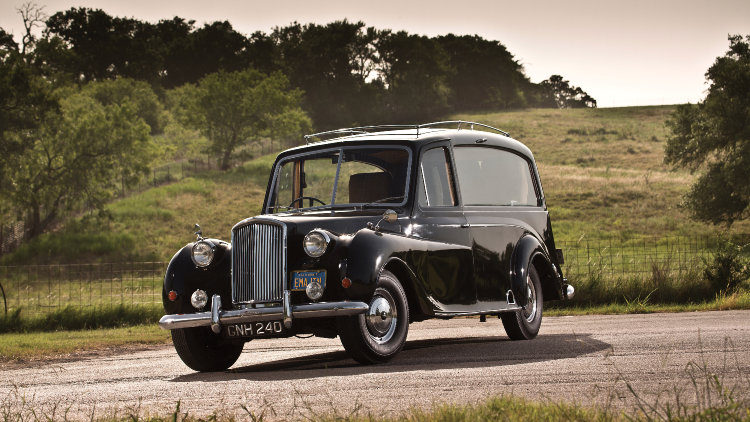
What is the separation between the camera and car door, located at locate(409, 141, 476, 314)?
33.9ft

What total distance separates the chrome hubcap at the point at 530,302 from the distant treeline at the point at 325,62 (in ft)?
295

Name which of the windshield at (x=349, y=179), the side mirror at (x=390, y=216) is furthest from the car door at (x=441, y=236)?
the side mirror at (x=390, y=216)

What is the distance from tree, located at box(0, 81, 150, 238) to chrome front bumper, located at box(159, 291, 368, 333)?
48.2 m

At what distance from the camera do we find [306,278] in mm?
9391

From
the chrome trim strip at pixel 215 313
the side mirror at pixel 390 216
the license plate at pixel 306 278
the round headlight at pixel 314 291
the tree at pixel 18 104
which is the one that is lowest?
the chrome trim strip at pixel 215 313

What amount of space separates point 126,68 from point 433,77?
37678 millimetres

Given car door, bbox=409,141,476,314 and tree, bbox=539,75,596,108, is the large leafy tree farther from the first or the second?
car door, bbox=409,141,476,314

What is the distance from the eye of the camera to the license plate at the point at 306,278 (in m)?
9.33

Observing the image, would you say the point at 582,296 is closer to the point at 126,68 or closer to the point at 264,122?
the point at 264,122

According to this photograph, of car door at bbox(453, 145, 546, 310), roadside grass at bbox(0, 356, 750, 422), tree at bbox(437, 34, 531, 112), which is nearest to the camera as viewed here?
roadside grass at bbox(0, 356, 750, 422)

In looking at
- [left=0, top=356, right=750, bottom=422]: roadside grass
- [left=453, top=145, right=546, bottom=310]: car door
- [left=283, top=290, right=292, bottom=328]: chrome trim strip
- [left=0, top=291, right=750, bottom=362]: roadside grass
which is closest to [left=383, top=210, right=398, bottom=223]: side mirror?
[left=283, top=290, right=292, bottom=328]: chrome trim strip

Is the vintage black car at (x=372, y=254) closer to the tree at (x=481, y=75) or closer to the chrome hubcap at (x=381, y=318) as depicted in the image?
the chrome hubcap at (x=381, y=318)

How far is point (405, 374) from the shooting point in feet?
27.3

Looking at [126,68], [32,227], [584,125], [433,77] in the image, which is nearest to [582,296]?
[32,227]
